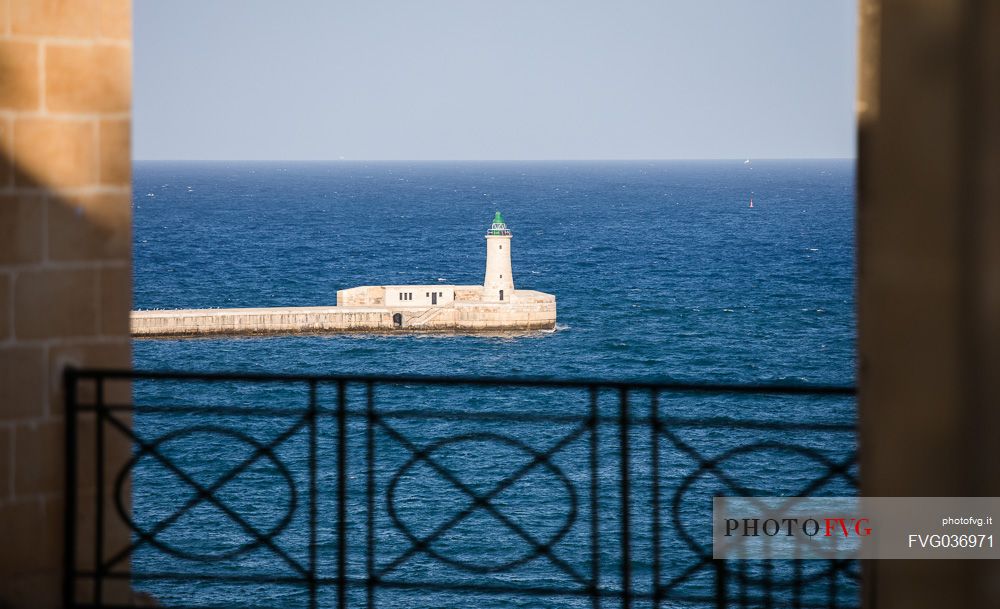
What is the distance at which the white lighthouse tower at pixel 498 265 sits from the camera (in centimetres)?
6444

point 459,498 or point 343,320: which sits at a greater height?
point 343,320

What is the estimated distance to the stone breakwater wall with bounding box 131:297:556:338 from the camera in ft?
206

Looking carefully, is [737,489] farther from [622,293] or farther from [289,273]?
[289,273]

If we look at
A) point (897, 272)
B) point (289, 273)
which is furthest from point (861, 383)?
point (289, 273)

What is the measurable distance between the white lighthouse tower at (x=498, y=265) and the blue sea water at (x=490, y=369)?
383 centimetres

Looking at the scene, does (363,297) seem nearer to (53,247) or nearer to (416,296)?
(416,296)

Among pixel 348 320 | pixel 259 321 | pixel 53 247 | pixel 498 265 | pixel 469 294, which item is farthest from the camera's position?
pixel 469 294

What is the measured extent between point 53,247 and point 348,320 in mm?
59742

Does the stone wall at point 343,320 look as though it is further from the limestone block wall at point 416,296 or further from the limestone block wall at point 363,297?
the limestone block wall at point 363,297

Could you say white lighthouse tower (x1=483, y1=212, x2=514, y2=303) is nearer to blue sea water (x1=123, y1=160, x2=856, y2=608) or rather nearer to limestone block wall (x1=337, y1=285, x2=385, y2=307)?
blue sea water (x1=123, y1=160, x2=856, y2=608)

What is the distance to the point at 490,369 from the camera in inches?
2260

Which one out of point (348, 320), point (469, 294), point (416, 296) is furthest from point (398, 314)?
point (469, 294)

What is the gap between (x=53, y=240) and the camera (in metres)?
5.03

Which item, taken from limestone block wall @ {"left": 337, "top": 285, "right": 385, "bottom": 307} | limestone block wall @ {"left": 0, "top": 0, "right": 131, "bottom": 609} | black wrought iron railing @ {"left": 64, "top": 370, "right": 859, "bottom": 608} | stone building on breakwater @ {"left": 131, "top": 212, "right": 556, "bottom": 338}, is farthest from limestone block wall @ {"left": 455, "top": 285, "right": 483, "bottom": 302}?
limestone block wall @ {"left": 0, "top": 0, "right": 131, "bottom": 609}
